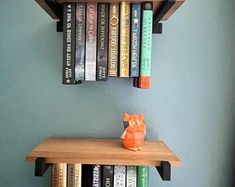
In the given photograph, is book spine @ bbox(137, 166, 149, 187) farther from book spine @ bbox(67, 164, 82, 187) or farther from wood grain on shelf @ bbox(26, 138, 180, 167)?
book spine @ bbox(67, 164, 82, 187)

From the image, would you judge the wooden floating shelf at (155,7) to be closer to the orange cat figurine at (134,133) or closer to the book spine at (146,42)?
the book spine at (146,42)

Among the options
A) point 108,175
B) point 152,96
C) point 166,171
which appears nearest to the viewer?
point 166,171

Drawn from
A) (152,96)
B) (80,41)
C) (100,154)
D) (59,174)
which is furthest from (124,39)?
(59,174)

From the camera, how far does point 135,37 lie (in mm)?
797

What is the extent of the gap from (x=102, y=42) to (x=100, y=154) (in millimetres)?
346

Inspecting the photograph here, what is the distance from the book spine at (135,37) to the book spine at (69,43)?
0.18 metres

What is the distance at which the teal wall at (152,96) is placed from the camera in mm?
954

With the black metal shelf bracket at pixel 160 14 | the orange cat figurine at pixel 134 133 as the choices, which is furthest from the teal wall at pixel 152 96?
the orange cat figurine at pixel 134 133

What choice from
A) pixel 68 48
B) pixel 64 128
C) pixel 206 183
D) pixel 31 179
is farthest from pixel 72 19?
pixel 206 183

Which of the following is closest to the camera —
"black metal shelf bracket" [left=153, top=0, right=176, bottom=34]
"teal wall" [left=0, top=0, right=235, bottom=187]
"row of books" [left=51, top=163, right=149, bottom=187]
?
"black metal shelf bracket" [left=153, top=0, right=176, bottom=34]

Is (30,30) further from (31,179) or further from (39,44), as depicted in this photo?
(31,179)

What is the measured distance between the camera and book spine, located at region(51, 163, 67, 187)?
818 mm

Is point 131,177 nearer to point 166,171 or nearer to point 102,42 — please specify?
Result: point 166,171

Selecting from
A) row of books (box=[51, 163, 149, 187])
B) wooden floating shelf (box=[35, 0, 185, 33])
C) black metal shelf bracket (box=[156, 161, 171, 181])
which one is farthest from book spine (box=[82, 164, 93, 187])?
wooden floating shelf (box=[35, 0, 185, 33])
